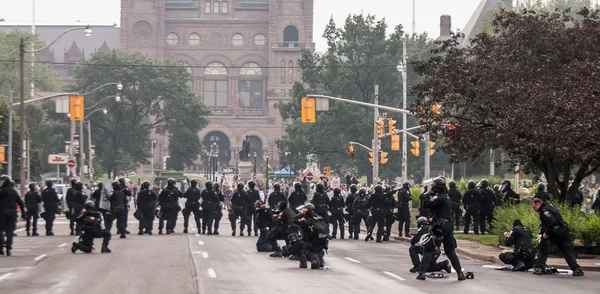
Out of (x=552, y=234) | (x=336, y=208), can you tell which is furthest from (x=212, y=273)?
(x=336, y=208)

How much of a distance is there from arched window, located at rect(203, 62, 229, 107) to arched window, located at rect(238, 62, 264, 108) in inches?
84.9

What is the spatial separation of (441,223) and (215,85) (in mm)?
134684

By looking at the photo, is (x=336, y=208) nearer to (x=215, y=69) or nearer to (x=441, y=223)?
(x=441, y=223)

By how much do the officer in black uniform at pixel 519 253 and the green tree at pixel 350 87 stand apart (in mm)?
65478

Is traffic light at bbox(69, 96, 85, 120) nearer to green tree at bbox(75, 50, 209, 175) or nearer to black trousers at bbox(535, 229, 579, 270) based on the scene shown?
black trousers at bbox(535, 229, 579, 270)

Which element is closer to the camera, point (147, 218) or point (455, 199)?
point (455, 199)

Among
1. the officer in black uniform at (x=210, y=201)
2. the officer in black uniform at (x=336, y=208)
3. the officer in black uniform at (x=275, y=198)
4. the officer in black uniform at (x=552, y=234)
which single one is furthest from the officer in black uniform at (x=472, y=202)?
the officer in black uniform at (x=552, y=234)

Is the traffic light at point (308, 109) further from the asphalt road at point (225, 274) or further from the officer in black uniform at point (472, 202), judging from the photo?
the asphalt road at point (225, 274)

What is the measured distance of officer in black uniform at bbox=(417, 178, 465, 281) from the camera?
20672 millimetres

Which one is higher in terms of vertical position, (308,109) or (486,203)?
(308,109)

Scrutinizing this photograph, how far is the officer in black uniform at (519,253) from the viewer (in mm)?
23344

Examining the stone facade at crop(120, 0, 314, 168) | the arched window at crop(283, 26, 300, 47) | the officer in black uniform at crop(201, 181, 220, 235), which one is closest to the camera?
the officer in black uniform at crop(201, 181, 220, 235)

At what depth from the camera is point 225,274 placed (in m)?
21.1

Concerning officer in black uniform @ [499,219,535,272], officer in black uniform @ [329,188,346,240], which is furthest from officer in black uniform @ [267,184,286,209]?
officer in black uniform @ [499,219,535,272]
